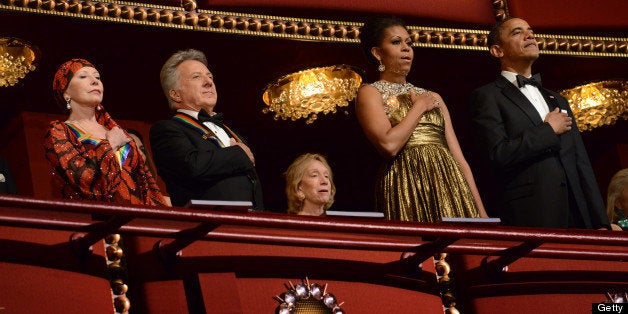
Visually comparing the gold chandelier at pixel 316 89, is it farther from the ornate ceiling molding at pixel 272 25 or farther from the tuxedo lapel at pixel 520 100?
the tuxedo lapel at pixel 520 100

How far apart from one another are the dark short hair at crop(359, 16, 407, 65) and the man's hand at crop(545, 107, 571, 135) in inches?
23.5

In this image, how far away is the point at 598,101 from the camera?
5.72 metres

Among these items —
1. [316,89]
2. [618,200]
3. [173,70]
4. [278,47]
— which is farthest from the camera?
[316,89]

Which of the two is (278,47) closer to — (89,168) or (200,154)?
(200,154)

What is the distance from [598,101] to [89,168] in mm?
2683

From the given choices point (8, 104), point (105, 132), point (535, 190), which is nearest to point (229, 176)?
point (105, 132)

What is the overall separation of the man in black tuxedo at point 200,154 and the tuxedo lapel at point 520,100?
89 cm

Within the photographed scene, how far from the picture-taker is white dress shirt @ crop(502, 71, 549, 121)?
438cm

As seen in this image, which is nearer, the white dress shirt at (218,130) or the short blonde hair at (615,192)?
the white dress shirt at (218,130)

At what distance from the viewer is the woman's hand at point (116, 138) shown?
3.88 meters

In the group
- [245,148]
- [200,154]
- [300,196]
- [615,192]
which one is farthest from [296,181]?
[615,192]

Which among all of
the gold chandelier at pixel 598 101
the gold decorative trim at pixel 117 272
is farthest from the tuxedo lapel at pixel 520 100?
the gold decorative trim at pixel 117 272

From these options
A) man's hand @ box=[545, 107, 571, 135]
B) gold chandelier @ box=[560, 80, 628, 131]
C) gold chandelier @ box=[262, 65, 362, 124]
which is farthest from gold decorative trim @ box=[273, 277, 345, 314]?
gold chandelier @ box=[560, 80, 628, 131]

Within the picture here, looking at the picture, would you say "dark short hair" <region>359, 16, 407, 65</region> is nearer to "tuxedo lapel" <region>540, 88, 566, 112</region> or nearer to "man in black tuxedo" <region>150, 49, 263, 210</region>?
"tuxedo lapel" <region>540, 88, 566, 112</region>
